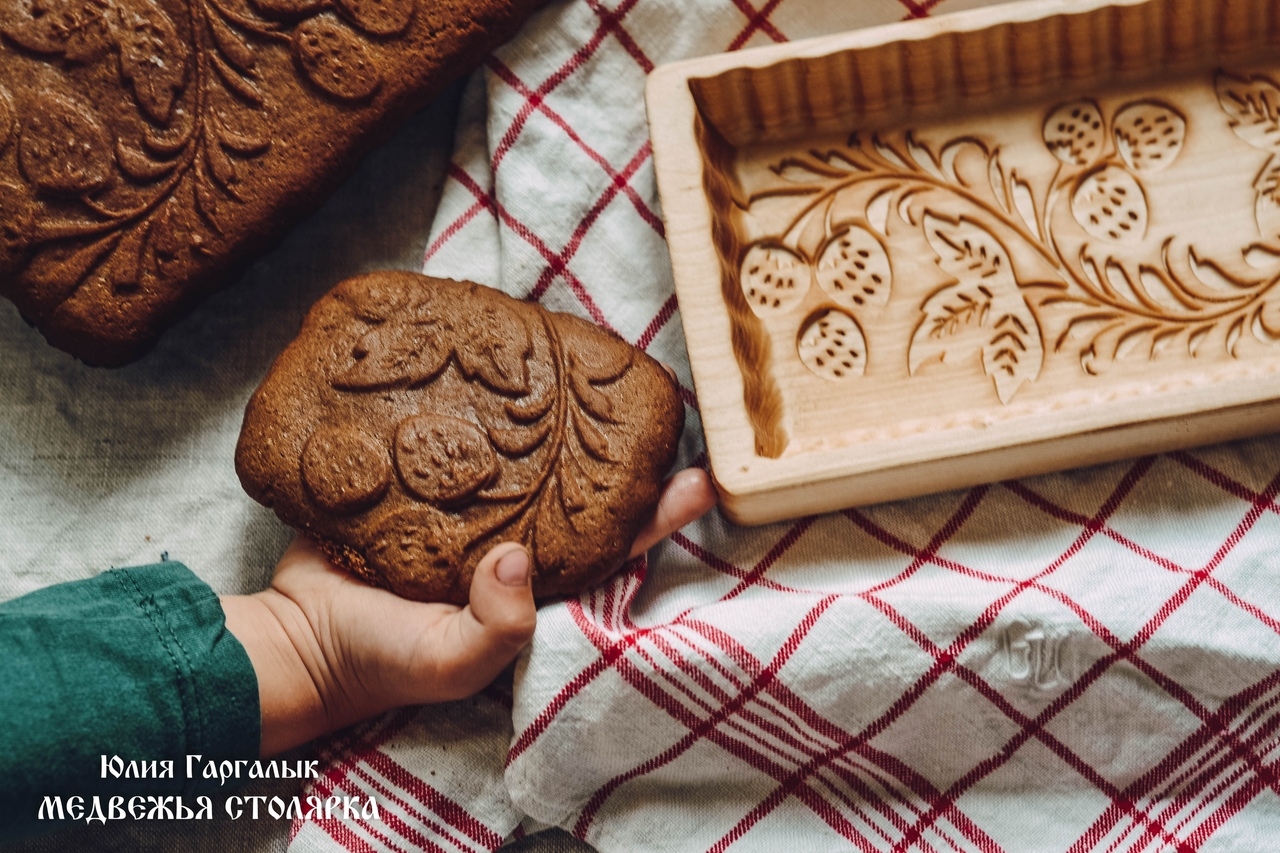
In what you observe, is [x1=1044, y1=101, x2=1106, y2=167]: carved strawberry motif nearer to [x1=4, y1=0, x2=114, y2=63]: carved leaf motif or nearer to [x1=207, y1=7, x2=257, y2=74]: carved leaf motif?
[x1=207, y1=7, x2=257, y2=74]: carved leaf motif

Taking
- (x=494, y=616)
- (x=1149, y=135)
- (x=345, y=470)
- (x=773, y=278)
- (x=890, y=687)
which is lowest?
(x=890, y=687)

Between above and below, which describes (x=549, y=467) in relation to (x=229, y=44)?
below

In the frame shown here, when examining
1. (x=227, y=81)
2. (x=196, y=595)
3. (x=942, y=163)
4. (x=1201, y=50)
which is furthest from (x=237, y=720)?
(x=1201, y=50)

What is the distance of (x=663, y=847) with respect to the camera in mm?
926

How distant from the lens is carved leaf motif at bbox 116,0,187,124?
88 centimetres

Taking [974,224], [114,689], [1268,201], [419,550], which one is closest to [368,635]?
[419,550]

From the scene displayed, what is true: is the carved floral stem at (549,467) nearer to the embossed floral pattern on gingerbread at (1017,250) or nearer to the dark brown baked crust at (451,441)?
the dark brown baked crust at (451,441)

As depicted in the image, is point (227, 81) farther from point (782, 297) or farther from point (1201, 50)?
point (1201, 50)

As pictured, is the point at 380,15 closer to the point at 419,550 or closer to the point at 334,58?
the point at 334,58

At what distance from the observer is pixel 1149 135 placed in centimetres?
96

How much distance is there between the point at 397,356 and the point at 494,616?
23cm

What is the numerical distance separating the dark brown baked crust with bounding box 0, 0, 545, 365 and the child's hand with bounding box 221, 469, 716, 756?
0.26m

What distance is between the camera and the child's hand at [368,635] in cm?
83

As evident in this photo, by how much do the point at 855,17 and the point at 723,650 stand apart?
1.90 feet
